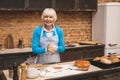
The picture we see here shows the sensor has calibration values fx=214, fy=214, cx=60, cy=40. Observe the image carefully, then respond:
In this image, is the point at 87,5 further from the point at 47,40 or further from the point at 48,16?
the point at 48,16

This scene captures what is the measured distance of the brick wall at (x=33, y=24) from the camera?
4.56 metres

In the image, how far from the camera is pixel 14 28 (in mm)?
4652

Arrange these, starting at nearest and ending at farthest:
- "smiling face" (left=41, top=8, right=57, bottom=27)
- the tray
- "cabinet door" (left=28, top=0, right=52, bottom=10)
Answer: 1. the tray
2. "smiling face" (left=41, top=8, right=57, bottom=27)
3. "cabinet door" (left=28, top=0, right=52, bottom=10)

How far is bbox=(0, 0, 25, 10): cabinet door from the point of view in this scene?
166 inches

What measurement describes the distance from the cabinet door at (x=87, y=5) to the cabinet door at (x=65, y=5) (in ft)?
0.59

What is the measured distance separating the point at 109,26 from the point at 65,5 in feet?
3.72

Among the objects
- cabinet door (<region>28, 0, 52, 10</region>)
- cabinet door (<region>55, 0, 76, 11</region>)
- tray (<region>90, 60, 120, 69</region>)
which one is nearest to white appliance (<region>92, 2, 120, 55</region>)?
cabinet door (<region>55, 0, 76, 11</region>)

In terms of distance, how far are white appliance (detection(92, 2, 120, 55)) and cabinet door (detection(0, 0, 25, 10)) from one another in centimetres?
187

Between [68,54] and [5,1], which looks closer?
[5,1]

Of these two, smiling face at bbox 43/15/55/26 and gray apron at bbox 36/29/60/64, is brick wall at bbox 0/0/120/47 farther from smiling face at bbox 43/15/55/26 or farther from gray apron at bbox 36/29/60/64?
smiling face at bbox 43/15/55/26

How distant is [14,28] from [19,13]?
0.35m

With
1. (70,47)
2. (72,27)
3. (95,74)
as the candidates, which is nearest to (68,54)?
(70,47)

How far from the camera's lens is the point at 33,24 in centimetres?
Result: 484

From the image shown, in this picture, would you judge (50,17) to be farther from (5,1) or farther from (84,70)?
(5,1)
